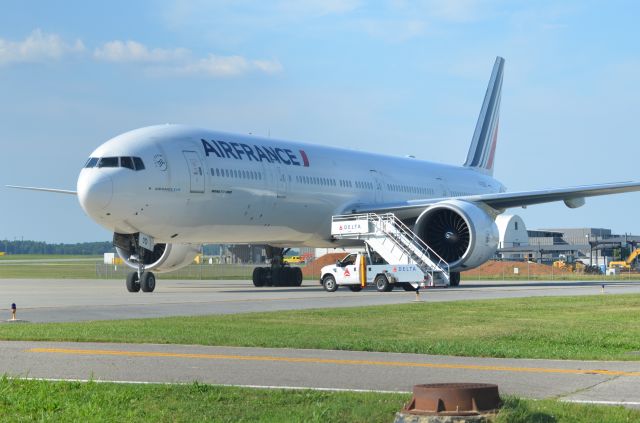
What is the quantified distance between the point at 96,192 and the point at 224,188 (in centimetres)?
415

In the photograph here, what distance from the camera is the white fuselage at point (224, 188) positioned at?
93.6 ft

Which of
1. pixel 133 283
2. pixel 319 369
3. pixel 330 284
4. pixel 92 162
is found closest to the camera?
pixel 319 369

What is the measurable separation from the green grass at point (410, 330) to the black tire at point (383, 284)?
32.1 feet

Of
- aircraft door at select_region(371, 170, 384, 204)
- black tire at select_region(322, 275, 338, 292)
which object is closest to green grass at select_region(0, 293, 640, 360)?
black tire at select_region(322, 275, 338, 292)

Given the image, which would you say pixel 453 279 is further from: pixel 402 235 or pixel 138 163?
pixel 138 163

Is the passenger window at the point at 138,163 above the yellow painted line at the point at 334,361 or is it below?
above

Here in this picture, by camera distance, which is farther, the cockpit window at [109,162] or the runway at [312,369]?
the cockpit window at [109,162]

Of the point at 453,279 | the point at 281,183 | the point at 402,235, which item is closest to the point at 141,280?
the point at 281,183

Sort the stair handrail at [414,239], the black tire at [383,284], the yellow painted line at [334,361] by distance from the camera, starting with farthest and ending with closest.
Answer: the stair handrail at [414,239]
the black tire at [383,284]
the yellow painted line at [334,361]

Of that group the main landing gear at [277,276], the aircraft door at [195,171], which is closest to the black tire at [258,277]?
the main landing gear at [277,276]

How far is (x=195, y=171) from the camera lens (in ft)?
97.9

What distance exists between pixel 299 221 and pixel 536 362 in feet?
75.9

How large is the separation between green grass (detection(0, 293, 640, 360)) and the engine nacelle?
11.8m

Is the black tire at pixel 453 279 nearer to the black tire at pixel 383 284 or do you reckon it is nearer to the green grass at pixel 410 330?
the black tire at pixel 383 284
